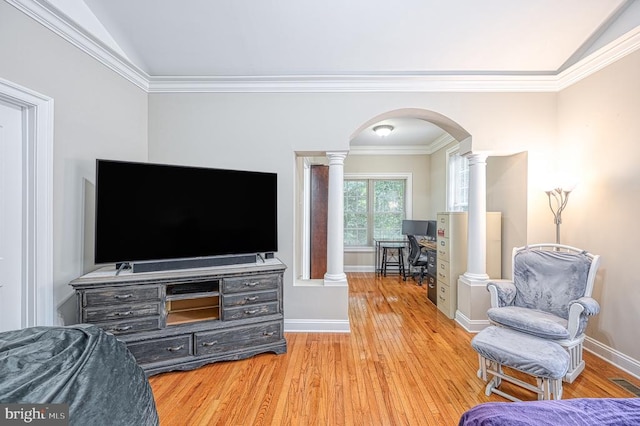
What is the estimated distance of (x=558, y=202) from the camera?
9.49 feet

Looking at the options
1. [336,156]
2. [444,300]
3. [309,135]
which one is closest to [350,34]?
[309,135]

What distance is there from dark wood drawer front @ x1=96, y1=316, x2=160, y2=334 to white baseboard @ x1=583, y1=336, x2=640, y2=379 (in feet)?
12.7

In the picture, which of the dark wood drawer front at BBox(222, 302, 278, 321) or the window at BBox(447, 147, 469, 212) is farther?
the window at BBox(447, 147, 469, 212)

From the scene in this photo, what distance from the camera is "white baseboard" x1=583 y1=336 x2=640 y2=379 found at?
2234 mm

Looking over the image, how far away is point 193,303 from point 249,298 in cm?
57

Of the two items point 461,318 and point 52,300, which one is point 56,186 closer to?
point 52,300

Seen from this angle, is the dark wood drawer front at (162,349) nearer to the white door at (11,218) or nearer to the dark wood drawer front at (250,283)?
the dark wood drawer front at (250,283)

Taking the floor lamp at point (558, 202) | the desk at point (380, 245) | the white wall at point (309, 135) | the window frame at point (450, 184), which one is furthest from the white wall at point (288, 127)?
the desk at point (380, 245)

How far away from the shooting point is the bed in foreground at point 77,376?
2.71 feet

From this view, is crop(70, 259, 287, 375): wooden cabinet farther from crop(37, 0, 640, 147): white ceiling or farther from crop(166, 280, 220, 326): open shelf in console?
crop(37, 0, 640, 147): white ceiling

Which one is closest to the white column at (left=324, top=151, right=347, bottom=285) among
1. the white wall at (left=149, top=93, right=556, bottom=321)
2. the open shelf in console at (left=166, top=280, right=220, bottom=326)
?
the white wall at (left=149, top=93, right=556, bottom=321)

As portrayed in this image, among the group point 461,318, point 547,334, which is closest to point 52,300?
point 547,334

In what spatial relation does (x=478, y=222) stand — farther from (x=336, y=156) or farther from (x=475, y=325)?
(x=336, y=156)

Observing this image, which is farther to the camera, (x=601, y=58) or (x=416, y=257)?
(x=416, y=257)
